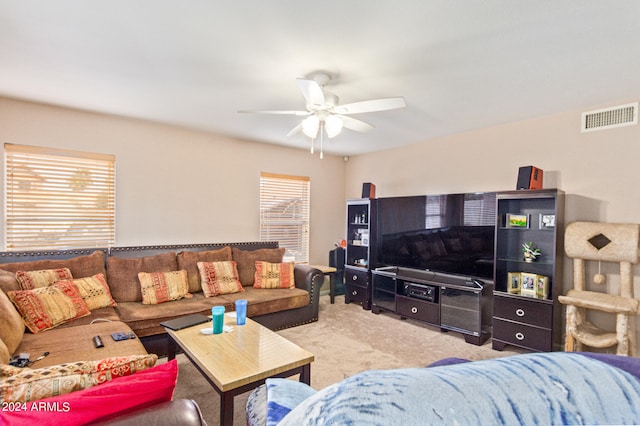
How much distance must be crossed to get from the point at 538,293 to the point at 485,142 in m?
1.83

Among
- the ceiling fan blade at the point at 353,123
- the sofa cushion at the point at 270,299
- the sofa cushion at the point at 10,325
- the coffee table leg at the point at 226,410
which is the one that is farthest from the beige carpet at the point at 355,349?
the ceiling fan blade at the point at 353,123

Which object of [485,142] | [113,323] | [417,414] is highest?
[485,142]

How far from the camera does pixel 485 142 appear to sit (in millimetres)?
3898

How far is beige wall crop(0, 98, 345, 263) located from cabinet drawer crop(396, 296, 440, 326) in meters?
2.30

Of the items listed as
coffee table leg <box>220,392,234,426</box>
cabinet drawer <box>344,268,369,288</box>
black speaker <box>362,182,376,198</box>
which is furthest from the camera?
black speaker <box>362,182,376,198</box>

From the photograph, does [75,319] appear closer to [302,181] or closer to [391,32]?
[391,32]

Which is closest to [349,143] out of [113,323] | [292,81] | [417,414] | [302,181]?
[302,181]

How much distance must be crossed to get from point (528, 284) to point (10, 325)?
4.25 meters

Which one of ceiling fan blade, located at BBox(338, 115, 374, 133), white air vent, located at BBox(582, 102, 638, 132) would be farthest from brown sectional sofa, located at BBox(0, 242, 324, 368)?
white air vent, located at BBox(582, 102, 638, 132)

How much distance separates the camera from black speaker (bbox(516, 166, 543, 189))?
10.3ft

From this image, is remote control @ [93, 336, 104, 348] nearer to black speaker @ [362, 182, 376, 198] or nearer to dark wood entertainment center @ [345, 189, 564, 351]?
dark wood entertainment center @ [345, 189, 564, 351]

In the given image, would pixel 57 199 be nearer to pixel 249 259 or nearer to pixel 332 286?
pixel 249 259

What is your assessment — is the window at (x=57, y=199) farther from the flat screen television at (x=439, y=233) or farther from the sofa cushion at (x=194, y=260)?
the flat screen television at (x=439, y=233)

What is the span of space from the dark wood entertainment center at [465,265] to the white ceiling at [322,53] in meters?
1.11
